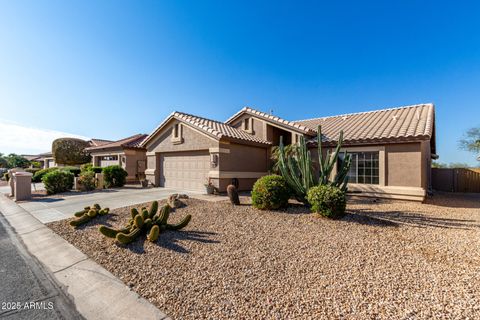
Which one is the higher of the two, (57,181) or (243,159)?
(243,159)

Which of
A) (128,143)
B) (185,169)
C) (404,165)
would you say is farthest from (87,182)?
(404,165)

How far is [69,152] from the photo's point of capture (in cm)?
2444

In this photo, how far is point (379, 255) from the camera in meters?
4.23

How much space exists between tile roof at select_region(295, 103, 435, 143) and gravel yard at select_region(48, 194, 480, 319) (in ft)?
16.1

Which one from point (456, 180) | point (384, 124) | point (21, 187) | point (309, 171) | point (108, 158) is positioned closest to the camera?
point (309, 171)

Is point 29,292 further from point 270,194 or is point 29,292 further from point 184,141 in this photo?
point 184,141

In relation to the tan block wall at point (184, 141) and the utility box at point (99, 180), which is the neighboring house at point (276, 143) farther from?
the utility box at point (99, 180)

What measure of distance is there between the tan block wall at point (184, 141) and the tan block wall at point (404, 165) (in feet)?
29.7

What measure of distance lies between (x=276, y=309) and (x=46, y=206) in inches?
441

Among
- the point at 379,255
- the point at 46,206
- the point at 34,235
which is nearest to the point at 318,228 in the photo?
the point at 379,255

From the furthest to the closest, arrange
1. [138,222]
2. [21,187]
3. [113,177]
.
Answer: [113,177], [21,187], [138,222]

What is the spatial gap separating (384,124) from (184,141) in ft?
40.6

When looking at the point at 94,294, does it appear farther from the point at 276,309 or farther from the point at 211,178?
the point at 211,178

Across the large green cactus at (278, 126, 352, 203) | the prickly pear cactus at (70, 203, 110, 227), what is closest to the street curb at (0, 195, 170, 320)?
the prickly pear cactus at (70, 203, 110, 227)
